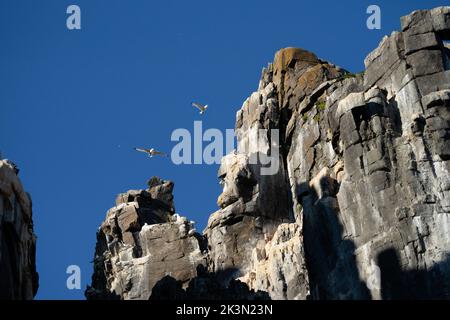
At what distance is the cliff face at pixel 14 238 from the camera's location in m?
73.4

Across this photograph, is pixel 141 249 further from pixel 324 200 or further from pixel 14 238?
pixel 14 238

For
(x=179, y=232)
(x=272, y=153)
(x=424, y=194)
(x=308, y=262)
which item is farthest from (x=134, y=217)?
(x=424, y=194)

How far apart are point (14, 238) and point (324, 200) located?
107ft

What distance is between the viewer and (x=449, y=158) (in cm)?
9262

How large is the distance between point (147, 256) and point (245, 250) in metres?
10.2

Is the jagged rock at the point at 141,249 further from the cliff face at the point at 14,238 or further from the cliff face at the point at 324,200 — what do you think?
the cliff face at the point at 14,238

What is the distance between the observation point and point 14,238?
247 ft

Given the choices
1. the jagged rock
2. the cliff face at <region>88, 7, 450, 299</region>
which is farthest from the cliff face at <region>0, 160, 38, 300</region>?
the jagged rock

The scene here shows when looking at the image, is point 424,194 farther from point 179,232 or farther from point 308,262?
point 179,232

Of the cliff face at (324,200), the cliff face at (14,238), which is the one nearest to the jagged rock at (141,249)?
the cliff face at (324,200)

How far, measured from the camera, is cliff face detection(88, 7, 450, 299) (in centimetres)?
9025

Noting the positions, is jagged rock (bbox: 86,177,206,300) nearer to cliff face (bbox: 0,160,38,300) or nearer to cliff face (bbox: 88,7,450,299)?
cliff face (bbox: 88,7,450,299)

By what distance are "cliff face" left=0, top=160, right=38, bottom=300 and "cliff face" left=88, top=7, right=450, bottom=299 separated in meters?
12.0

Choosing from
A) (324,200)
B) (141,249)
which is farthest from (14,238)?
(141,249)
